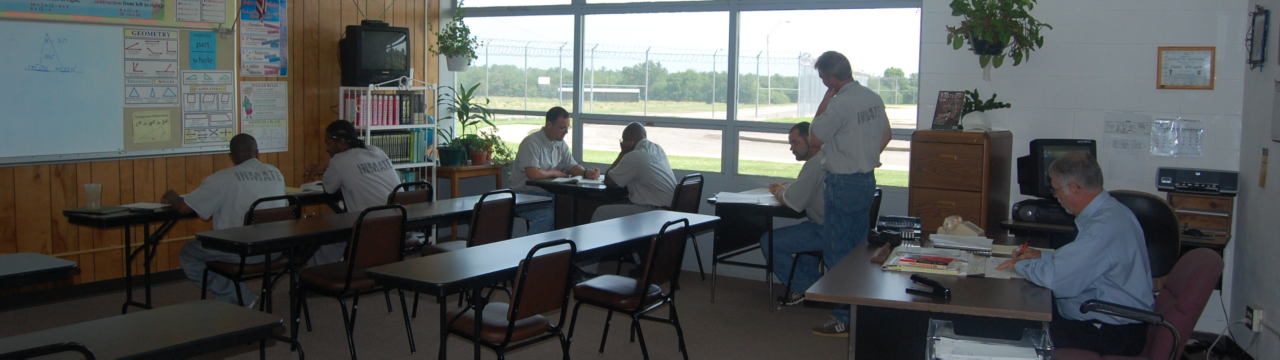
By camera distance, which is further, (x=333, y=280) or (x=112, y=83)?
(x=112, y=83)

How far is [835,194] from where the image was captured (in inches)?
185

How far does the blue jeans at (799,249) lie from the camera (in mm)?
5242

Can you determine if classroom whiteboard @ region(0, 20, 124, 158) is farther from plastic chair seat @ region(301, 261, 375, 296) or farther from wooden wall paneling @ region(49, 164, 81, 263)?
plastic chair seat @ region(301, 261, 375, 296)

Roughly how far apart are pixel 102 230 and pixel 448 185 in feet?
8.82

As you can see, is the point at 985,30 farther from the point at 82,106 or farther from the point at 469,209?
the point at 82,106

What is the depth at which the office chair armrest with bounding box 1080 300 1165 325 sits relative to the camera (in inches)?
109

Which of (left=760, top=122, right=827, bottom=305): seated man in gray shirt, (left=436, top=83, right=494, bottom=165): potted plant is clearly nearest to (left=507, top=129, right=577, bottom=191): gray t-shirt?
(left=436, top=83, right=494, bottom=165): potted plant

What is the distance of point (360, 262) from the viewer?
165 inches

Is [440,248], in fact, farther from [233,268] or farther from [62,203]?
[62,203]

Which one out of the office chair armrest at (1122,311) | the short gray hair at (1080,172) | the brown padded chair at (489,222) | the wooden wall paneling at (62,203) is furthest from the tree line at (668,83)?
the wooden wall paneling at (62,203)

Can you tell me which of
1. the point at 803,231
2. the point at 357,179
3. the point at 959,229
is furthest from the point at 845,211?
the point at 357,179

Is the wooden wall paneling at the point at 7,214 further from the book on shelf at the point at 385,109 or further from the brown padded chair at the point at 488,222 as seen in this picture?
the brown padded chair at the point at 488,222

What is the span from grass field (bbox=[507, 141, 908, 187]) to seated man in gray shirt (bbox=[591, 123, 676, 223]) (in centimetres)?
76

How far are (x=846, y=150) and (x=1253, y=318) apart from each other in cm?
209
